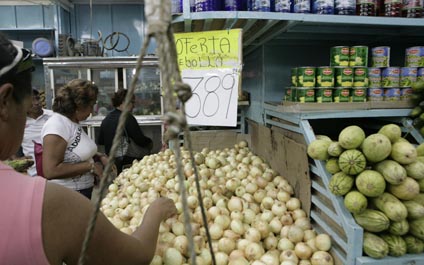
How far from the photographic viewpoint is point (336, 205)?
138 cm

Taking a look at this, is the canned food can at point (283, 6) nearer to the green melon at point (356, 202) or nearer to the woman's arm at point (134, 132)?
the green melon at point (356, 202)

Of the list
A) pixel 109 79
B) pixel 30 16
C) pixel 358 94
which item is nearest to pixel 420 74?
pixel 358 94

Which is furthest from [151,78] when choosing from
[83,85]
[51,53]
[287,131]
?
[287,131]

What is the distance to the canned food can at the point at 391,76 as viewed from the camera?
1918 millimetres

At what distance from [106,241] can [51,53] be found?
7.33m

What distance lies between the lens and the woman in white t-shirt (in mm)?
2283

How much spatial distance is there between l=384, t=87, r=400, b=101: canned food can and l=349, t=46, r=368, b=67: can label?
237mm

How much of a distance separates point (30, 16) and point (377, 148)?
28.4 ft

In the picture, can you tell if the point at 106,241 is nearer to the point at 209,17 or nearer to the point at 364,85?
the point at 209,17

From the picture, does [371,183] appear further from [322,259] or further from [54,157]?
[54,157]

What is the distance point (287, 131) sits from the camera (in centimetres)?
204

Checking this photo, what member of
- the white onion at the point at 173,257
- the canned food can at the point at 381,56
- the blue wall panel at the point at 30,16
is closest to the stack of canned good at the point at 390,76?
the canned food can at the point at 381,56

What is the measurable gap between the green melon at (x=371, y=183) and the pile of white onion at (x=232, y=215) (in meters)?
0.33

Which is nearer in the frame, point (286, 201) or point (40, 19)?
point (286, 201)
